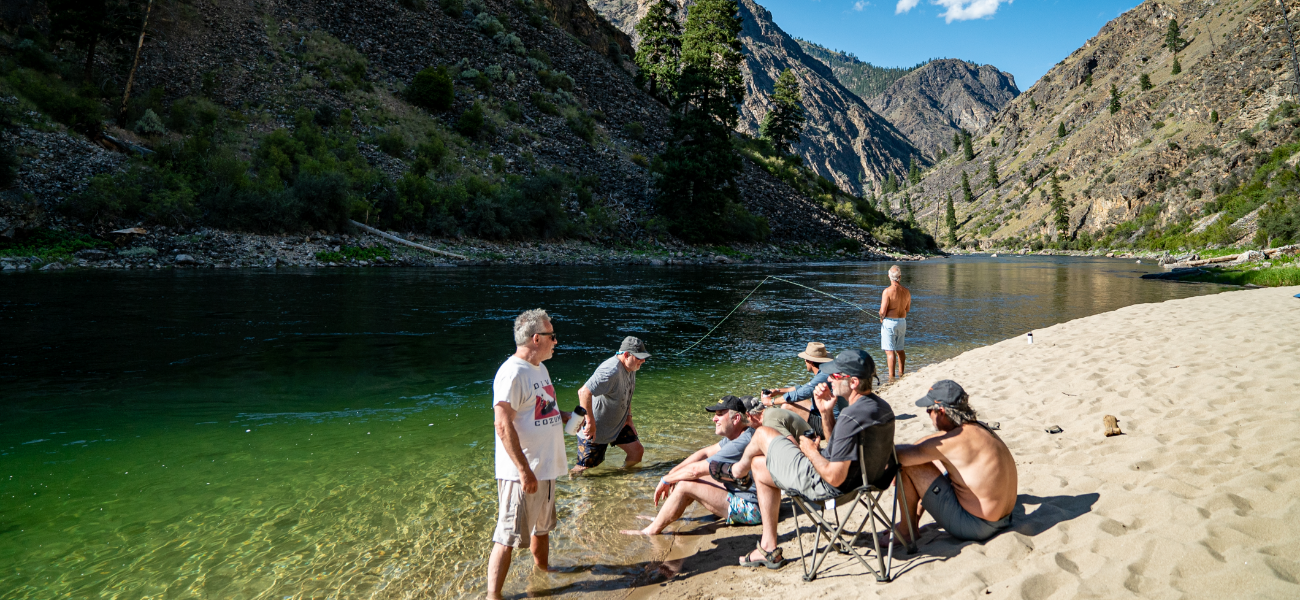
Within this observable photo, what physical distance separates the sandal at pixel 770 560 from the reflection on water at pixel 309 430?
52 cm

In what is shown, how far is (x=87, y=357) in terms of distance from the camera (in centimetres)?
962

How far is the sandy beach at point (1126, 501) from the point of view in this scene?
2896 millimetres

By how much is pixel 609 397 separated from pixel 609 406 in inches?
3.7

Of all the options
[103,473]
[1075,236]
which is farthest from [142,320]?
[1075,236]

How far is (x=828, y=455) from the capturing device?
3553 millimetres

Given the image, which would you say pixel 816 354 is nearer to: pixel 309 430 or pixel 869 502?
pixel 869 502

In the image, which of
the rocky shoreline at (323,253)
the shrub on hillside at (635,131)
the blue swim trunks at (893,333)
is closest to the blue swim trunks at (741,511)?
the blue swim trunks at (893,333)

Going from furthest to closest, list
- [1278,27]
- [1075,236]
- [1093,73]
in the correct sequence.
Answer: [1093,73], [1075,236], [1278,27]

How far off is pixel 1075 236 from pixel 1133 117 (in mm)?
26506

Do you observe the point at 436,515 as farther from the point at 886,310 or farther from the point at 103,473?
the point at 886,310

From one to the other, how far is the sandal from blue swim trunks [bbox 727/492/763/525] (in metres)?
0.56

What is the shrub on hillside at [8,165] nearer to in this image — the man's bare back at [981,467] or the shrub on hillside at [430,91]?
the shrub on hillside at [430,91]

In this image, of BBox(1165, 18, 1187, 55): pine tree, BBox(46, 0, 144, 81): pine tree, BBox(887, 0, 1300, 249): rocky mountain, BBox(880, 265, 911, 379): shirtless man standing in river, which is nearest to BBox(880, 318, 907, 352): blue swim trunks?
BBox(880, 265, 911, 379): shirtless man standing in river

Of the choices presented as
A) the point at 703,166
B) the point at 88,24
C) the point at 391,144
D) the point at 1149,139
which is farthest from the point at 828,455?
the point at 1149,139
